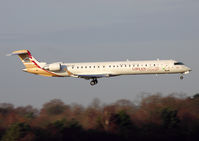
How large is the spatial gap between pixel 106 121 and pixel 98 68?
23.7 feet

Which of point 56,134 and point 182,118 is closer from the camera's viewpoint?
point 56,134

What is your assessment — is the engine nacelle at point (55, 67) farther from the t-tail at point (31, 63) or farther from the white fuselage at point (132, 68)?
the white fuselage at point (132, 68)

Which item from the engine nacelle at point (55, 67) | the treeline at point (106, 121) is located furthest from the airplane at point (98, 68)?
the treeline at point (106, 121)

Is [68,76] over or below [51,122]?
over

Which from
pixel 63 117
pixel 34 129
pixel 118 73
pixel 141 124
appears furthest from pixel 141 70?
pixel 34 129

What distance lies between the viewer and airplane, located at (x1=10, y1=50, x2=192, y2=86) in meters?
56.9

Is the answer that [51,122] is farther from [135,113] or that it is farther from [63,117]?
[135,113]

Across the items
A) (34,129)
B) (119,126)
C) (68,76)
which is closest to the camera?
(34,129)

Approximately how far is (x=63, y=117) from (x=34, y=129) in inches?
164

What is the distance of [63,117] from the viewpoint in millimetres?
53094

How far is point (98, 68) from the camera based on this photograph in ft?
189

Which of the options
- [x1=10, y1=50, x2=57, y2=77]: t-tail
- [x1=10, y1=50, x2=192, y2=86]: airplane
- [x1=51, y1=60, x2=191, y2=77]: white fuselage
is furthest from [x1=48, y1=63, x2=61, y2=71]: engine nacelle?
[x1=51, y1=60, x2=191, y2=77]: white fuselage

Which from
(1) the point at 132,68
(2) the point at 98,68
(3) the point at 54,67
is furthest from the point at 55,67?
(1) the point at 132,68

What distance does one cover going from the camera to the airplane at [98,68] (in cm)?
5694
